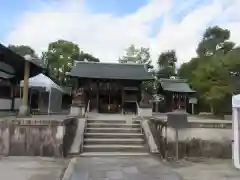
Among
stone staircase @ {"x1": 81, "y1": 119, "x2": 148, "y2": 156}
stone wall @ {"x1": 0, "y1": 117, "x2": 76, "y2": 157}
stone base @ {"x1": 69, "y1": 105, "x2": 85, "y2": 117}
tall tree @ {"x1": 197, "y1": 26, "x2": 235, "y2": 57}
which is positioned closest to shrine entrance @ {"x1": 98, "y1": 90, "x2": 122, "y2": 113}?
tall tree @ {"x1": 197, "y1": 26, "x2": 235, "y2": 57}

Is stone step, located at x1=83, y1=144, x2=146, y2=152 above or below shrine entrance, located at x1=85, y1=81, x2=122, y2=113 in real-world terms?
below

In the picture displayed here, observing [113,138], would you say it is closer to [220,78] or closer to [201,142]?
[201,142]

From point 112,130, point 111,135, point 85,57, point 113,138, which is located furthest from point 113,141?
point 85,57

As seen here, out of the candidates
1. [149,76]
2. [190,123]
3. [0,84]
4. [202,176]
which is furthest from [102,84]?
[202,176]

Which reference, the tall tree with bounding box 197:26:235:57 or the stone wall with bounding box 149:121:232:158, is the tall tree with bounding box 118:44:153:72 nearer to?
the tall tree with bounding box 197:26:235:57

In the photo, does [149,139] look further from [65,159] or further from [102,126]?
[65,159]

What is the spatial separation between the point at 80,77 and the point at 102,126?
13.3 m

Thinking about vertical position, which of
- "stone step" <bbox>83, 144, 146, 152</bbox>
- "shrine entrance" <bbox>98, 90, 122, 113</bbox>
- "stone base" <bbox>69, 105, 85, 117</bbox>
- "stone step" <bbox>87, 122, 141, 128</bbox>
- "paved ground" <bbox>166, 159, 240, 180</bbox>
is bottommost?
"paved ground" <bbox>166, 159, 240, 180</bbox>

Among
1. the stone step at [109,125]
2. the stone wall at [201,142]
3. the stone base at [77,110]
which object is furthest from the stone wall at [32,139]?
the stone base at [77,110]

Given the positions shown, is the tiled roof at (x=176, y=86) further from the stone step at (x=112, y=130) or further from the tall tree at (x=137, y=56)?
the stone step at (x=112, y=130)

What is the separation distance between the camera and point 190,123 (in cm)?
970

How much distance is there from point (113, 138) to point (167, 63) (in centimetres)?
3355

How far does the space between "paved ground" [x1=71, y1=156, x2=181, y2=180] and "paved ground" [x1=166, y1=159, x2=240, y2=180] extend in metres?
0.31

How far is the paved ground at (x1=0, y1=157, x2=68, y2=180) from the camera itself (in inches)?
268
